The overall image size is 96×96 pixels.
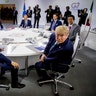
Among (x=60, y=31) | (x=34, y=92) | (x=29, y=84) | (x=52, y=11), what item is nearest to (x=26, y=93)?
(x=34, y=92)

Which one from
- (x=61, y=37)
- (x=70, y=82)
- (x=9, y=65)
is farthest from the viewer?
(x=70, y=82)

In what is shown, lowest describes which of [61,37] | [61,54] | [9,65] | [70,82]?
[70,82]

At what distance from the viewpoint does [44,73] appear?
138 inches

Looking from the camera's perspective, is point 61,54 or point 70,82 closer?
point 61,54

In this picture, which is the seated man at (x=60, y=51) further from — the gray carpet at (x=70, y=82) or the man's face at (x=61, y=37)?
the gray carpet at (x=70, y=82)

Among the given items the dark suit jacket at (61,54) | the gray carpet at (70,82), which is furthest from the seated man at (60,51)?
the gray carpet at (70,82)

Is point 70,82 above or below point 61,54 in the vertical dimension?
below

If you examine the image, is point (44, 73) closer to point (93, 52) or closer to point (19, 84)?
point (19, 84)

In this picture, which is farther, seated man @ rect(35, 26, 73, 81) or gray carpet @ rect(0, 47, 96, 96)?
gray carpet @ rect(0, 47, 96, 96)

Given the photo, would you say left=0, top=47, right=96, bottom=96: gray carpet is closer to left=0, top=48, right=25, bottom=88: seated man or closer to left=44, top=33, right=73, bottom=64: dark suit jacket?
left=0, top=48, right=25, bottom=88: seated man

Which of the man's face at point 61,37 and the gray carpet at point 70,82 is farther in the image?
the gray carpet at point 70,82

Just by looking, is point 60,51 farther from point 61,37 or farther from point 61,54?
point 61,37

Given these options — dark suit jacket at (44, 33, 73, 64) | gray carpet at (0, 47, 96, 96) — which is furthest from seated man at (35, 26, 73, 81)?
gray carpet at (0, 47, 96, 96)

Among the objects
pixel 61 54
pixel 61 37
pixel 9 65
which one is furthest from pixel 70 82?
pixel 9 65
